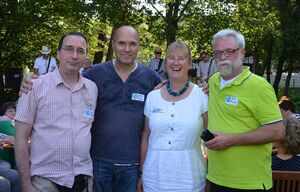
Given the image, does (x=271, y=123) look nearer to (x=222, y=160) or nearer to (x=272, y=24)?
(x=222, y=160)

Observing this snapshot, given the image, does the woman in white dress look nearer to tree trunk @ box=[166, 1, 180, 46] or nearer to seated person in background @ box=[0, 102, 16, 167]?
seated person in background @ box=[0, 102, 16, 167]

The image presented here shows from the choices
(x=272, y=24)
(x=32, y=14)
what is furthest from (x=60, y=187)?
(x=272, y=24)

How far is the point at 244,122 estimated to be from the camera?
120 inches

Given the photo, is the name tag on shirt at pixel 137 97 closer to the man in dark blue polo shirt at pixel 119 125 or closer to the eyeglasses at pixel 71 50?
the man in dark blue polo shirt at pixel 119 125

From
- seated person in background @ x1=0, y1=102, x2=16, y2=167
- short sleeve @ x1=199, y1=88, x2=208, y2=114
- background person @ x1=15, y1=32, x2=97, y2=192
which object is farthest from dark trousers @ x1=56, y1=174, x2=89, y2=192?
seated person in background @ x1=0, y1=102, x2=16, y2=167

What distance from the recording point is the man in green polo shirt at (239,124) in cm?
300

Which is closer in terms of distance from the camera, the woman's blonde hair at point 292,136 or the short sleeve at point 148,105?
the short sleeve at point 148,105

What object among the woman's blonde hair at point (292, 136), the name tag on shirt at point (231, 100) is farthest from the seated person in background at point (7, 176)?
the woman's blonde hair at point (292, 136)

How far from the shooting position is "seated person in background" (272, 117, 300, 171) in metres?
3.97

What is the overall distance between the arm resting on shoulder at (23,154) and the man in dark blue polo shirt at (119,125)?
2.11ft

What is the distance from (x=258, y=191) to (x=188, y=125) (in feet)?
2.25

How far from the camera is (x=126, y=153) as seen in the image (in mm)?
3510

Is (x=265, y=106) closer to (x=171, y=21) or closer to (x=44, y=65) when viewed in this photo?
(x=44, y=65)

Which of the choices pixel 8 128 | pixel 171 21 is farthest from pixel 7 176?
pixel 171 21
